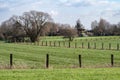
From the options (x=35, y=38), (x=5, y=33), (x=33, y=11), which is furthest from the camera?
(x=5, y=33)

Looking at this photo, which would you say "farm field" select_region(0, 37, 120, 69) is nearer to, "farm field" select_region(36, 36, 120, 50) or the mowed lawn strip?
the mowed lawn strip

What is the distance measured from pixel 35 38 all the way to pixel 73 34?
87.0ft

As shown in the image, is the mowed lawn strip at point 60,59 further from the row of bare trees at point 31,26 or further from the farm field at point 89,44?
the row of bare trees at point 31,26

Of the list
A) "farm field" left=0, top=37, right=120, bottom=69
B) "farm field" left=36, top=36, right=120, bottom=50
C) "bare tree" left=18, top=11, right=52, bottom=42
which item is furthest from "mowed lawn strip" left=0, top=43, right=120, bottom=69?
"bare tree" left=18, top=11, right=52, bottom=42

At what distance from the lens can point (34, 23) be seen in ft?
426

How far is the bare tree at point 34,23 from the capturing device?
126 m

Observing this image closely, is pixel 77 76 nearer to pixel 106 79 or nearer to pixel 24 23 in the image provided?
pixel 106 79

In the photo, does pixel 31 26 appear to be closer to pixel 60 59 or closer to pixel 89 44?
pixel 89 44

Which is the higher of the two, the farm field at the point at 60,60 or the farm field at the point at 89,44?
the farm field at the point at 60,60

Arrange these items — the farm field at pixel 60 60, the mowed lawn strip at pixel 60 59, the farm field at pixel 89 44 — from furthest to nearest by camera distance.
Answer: the farm field at pixel 89 44
the mowed lawn strip at pixel 60 59
the farm field at pixel 60 60

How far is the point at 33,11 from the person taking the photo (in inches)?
5354

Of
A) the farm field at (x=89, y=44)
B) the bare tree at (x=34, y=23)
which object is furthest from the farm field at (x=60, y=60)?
the bare tree at (x=34, y=23)

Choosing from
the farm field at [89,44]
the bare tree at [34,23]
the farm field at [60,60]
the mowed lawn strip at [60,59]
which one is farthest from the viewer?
the bare tree at [34,23]

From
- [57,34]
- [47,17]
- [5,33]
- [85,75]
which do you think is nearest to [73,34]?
[47,17]
